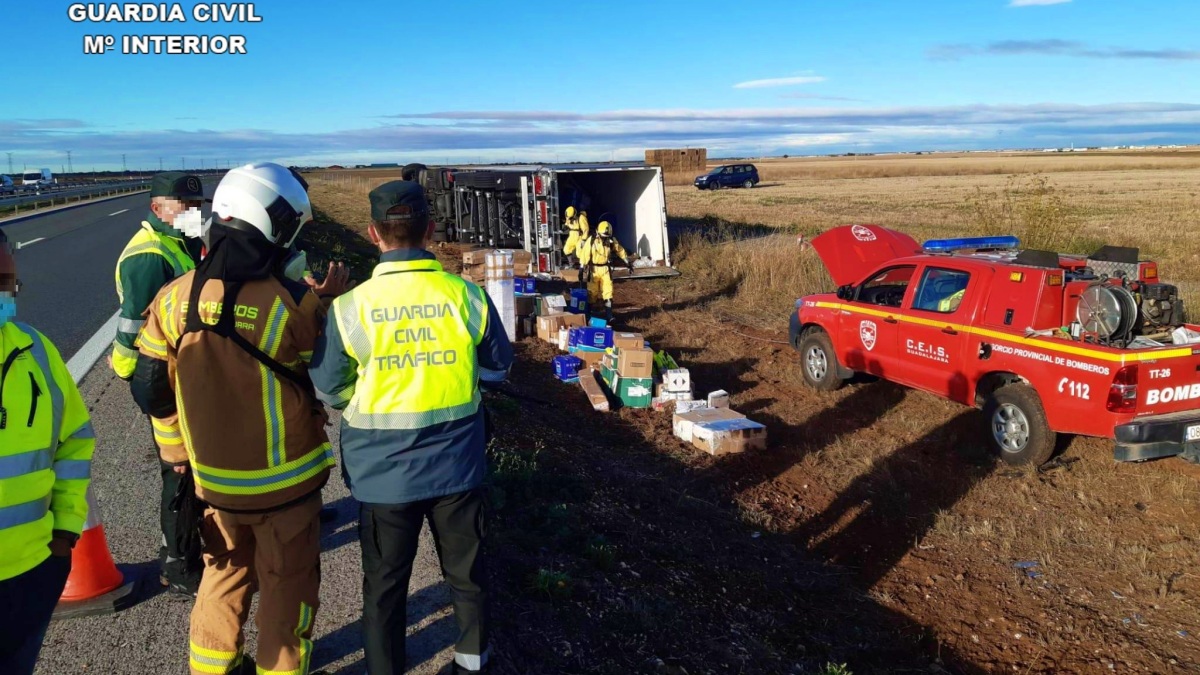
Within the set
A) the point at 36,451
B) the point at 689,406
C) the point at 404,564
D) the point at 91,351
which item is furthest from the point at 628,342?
the point at 36,451

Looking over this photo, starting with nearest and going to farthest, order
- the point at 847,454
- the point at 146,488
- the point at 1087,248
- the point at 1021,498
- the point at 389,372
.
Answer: the point at 389,372 → the point at 146,488 → the point at 1021,498 → the point at 847,454 → the point at 1087,248

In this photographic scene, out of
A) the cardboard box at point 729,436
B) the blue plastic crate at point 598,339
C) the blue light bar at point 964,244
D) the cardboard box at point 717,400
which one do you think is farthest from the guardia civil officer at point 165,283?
the blue light bar at point 964,244

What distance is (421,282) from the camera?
2822mm

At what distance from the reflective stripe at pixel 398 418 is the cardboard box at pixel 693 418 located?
5.25 m

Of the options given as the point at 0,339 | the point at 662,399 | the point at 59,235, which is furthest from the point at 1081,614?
the point at 59,235

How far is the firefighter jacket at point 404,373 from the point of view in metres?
2.78

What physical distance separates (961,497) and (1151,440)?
137cm

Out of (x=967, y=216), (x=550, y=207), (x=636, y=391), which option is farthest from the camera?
(x=967, y=216)

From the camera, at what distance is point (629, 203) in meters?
19.2

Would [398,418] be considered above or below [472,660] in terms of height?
above

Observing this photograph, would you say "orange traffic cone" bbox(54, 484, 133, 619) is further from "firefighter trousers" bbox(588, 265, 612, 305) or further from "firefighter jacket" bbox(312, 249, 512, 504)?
"firefighter trousers" bbox(588, 265, 612, 305)

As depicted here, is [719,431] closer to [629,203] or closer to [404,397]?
[404,397]

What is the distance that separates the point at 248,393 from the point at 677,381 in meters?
6.41

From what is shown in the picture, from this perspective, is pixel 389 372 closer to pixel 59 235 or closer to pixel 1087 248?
pixel 1087 248
